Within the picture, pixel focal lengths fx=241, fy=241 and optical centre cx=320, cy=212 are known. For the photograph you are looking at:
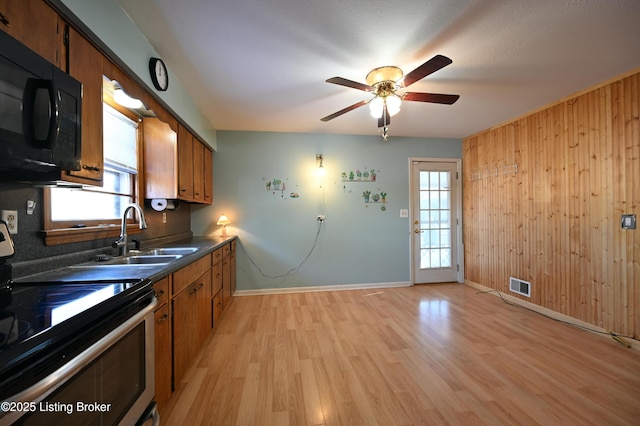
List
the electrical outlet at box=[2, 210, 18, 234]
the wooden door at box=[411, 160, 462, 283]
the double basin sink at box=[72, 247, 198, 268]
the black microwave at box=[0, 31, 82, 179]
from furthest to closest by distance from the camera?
the wooden door at box=[411, 160, 462, 283], the double basin sink at box=[72, 247, 198, 268], the electrical outlet at box=[2, 210, 18, 234], the black microwave at box=[0, 31, 82, 179]

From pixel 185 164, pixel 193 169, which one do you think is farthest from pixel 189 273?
pixel 193 169

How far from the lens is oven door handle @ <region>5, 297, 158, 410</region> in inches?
22.1

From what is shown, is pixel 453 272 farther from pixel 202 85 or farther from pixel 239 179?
pixel 202 85

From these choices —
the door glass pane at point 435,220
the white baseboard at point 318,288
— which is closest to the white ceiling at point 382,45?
the door glass pane at point 435,220

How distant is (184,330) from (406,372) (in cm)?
167

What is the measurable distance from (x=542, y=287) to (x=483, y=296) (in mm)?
713

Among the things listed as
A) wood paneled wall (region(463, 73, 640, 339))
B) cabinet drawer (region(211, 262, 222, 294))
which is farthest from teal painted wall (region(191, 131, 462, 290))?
wood paneled wall (region(463, 73, 640, 339))

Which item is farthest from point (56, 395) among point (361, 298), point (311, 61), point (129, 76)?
point (361, 298)

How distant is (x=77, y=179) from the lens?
3.93 ft

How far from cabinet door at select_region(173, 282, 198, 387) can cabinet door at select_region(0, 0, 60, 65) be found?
1398 mm

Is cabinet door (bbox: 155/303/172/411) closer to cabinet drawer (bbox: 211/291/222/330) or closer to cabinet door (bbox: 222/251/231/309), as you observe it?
cabinet drawer (bbox: 211/291/222/330)

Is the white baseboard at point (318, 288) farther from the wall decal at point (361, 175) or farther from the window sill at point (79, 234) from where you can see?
the window sill at point (79, 234)

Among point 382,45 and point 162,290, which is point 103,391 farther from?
point 382,45

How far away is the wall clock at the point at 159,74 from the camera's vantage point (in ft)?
5.83
